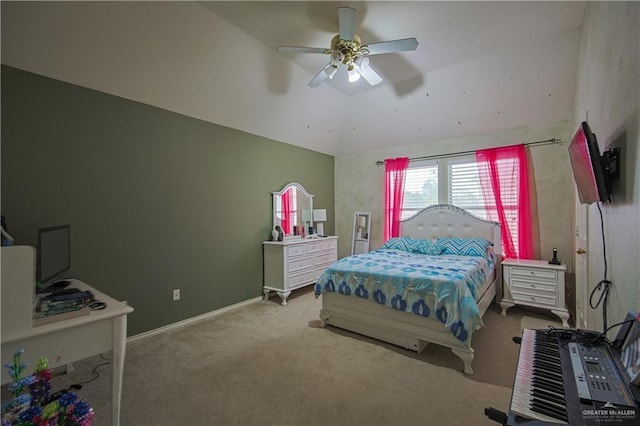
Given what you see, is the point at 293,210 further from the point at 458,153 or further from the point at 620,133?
the point at 620,133

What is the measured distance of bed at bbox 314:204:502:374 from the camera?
2385mm

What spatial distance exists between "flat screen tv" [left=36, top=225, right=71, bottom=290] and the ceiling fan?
7.72 feet

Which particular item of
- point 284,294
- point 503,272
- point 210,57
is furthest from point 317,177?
point 503,272

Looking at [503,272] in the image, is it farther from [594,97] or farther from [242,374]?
[242,374]

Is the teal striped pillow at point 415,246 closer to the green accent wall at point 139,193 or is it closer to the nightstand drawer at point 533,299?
the nightstand drawer at point 533,299

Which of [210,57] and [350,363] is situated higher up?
[210,57]

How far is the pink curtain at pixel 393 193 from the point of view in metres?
4.98

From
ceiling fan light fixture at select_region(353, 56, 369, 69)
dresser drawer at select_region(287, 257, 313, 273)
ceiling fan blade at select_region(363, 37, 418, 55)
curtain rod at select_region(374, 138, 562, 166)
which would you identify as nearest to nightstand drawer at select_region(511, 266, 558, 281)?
curtain rod at select_region(374, 138, 562, 166)

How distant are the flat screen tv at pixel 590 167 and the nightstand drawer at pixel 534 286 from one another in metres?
2.15

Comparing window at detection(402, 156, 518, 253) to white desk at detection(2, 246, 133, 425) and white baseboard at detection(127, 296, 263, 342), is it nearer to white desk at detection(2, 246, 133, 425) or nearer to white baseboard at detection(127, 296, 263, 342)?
white baseboard at detection(127, 296, 263, 342)

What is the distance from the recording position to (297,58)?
11.3 ft

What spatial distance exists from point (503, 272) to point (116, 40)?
15.9 ft

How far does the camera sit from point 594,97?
196 cm

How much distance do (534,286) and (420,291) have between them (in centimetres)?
188
